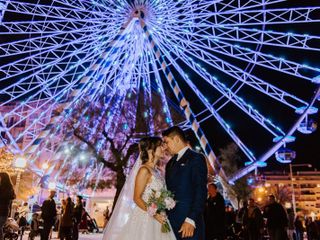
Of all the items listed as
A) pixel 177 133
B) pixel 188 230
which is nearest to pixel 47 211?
pixel 177 133

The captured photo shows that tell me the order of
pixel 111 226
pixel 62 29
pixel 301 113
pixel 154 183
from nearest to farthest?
pixel 154 183
pixel 111 226
pixel 301 113
pixel 62 29

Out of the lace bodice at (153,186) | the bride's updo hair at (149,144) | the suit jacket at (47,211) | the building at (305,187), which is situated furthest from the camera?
the building at (305,187)

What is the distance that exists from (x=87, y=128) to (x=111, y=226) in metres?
17.7

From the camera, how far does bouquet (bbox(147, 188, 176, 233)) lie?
14.5ft

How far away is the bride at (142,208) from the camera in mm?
5016

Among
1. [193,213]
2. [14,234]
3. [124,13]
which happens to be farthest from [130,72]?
[193,213]

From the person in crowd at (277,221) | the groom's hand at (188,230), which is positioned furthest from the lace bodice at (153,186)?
the person in crowd at (277,221)

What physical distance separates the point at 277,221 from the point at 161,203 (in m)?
7.62

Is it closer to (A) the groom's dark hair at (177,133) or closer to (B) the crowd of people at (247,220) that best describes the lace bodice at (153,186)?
(A) the groom's dark hair at (177,133)

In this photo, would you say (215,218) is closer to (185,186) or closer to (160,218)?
(160,218)

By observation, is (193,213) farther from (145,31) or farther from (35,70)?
(35,70)

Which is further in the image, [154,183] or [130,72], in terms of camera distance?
[130,72]

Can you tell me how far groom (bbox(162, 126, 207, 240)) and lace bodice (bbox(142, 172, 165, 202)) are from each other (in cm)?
40

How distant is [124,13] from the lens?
63.2 ft
